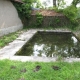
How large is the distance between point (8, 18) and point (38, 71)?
29.9ft

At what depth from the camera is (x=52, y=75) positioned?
4.67m

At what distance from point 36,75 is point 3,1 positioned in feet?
29.5

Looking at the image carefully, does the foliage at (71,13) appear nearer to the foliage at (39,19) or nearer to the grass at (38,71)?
the foliage at (39,19)

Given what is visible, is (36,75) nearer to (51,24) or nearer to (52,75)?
(52,75)

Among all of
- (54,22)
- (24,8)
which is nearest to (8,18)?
(24,8)

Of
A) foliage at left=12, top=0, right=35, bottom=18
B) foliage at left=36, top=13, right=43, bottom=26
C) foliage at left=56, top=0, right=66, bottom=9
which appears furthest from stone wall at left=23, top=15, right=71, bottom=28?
foliage at left=56, top=0, right=66, bottom=9

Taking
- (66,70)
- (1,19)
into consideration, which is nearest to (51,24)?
(1,19)

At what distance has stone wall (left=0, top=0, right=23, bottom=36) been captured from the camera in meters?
12.1

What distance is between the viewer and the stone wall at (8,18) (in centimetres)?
1213

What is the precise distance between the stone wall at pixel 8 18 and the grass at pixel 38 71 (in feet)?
22.1

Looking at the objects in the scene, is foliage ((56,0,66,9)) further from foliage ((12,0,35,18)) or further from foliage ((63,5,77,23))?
foliage ((12,0,35,18))

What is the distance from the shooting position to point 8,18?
13.3m

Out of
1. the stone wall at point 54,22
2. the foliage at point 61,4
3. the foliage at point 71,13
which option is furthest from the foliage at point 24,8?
the foliage at point 71,13

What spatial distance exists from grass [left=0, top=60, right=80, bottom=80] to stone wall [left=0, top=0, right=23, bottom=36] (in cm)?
674
